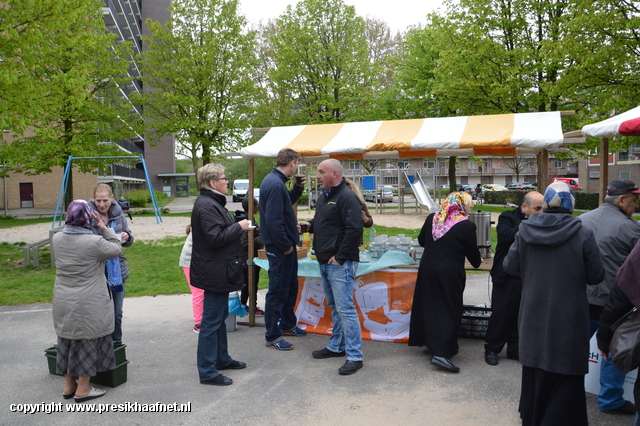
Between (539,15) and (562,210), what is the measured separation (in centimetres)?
1905

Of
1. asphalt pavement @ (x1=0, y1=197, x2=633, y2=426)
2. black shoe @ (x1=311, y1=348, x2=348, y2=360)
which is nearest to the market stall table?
asphalt pavement @ (x1=0, y1=197, x2=633, y2=426)

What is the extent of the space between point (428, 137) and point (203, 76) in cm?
2196

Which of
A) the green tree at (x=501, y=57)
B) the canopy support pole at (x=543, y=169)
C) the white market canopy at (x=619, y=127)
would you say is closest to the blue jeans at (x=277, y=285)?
the canopy support pole at (x=543, y=169)

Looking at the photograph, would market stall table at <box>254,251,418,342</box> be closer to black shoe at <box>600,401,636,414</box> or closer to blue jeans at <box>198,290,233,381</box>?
blue jeans at <box>198,290,233,381</box>

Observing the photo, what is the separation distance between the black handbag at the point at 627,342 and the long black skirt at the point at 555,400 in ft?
1.26

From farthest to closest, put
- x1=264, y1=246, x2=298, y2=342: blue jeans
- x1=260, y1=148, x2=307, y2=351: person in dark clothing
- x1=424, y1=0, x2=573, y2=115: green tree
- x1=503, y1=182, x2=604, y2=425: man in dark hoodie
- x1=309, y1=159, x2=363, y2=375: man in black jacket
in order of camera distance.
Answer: x1=424, y1=0, x2=573, y2=115: green tree < x1=264, y1=246, x2=298, y2=342: blue jeans < x1=260, y1=148, x2=307, y2=351: person in dark clothing < x1=309, y1=159, x2=363, y2=375: man in black jacket < x1=503, y1=182, x2=604, y2=425: man in dark hoodie

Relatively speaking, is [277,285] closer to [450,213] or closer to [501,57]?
[450,213]

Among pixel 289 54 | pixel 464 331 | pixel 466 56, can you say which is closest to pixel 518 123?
pixel 464 331

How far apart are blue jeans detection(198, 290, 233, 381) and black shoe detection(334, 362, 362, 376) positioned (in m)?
1.15

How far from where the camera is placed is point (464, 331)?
566 cm

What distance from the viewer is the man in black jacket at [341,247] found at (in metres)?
4.65

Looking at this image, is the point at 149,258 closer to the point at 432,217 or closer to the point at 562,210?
the point at 432,217

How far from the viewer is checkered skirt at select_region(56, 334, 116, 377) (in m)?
4.03

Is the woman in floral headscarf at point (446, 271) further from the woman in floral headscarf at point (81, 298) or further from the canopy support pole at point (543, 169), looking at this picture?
the woman in floral headscarf at point (81, 298)
